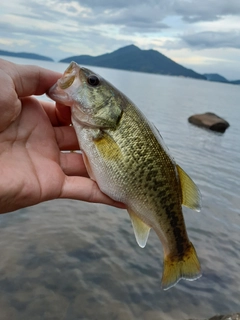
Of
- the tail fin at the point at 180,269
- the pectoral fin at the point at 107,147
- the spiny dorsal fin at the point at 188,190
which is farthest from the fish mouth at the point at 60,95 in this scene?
the tail fin at the point at 180,269

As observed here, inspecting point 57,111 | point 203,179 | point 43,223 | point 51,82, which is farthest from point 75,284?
point 203,179

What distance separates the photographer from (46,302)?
7.17 metres

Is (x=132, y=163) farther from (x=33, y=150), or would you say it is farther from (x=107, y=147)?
(x=33, y=150)

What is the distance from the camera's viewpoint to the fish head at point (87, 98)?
417 centimetres

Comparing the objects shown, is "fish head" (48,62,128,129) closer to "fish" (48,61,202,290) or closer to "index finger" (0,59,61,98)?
"fish" (48,61,202,290)

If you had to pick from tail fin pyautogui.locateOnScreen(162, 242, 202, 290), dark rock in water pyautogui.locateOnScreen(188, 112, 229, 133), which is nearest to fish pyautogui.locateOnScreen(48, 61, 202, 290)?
tail fin pyautogui.locateOnScreen(162, 242, 202, 290)

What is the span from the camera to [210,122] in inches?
1287

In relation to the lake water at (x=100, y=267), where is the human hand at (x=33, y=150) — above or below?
above

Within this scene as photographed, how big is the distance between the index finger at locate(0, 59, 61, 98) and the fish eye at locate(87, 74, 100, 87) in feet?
1.38

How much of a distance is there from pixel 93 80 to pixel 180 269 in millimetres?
2473

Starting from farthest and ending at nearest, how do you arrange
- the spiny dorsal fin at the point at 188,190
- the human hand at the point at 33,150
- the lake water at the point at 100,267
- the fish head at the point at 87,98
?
the lake water at the point at 100,267 < the spiny dorsal fin at the point at 188,190 < the fish head at the point at 87,98 < the human hand at the point at 33,150

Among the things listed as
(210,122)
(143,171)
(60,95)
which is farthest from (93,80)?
(210,122)

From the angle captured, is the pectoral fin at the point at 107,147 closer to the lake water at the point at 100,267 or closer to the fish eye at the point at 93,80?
the fish eye at the point at 93,80

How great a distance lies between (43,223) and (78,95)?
6.61 metres
